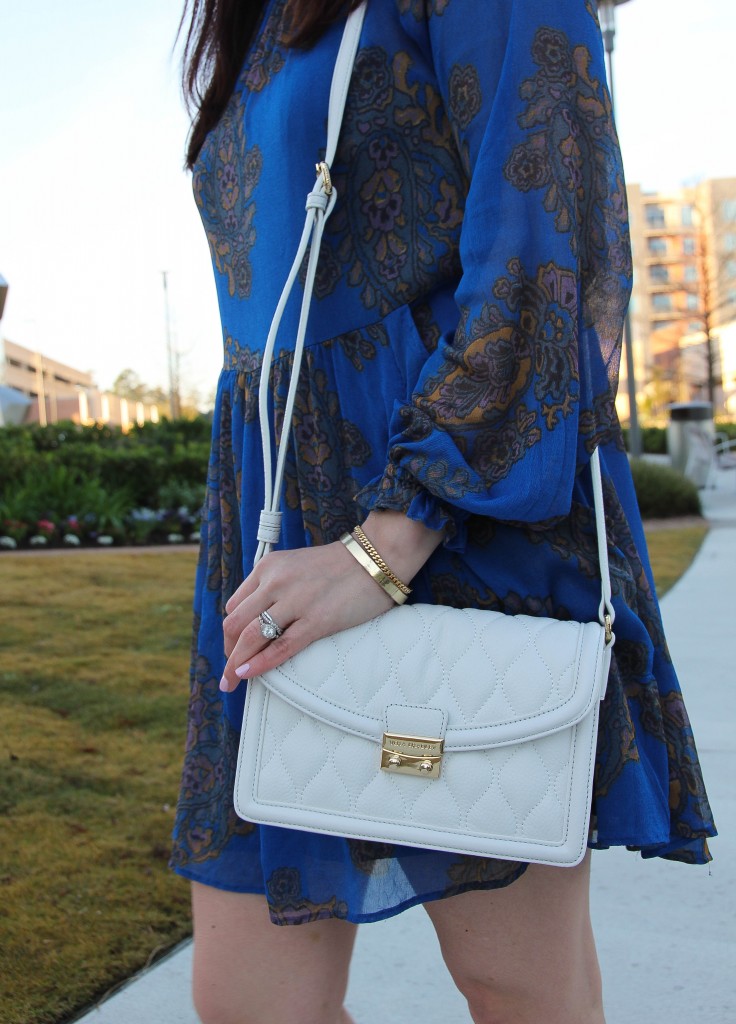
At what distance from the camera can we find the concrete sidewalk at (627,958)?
1974mm

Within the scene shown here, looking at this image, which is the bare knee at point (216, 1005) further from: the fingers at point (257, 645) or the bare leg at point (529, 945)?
the fingers at point (257, 645)

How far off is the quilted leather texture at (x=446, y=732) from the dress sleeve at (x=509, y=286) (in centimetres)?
11

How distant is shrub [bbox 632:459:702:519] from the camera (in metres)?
10.8

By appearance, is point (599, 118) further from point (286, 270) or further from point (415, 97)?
point (286, 270)

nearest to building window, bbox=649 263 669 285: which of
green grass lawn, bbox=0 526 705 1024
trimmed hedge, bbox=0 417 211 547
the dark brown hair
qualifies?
trimmed hedge, bbox=0 417 211 547

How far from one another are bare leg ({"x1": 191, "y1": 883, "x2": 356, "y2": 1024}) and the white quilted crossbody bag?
275 mm

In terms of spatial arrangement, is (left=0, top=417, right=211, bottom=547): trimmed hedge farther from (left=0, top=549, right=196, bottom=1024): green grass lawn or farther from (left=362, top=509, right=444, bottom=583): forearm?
(left=362, top=509, right=444, bottom=583): forearm

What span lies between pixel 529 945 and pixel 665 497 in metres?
10.3

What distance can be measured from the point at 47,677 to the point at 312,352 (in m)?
3.44

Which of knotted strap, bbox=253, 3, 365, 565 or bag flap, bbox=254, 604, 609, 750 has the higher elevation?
knotted strap, bbox=253, 3, 365, 565

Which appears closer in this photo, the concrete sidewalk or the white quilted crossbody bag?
the white quilted crossbody bag

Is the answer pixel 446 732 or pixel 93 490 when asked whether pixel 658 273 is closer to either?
pixel 93 490

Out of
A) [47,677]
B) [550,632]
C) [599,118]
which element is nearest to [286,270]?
[599,118]

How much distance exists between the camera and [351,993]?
80.7 inches
